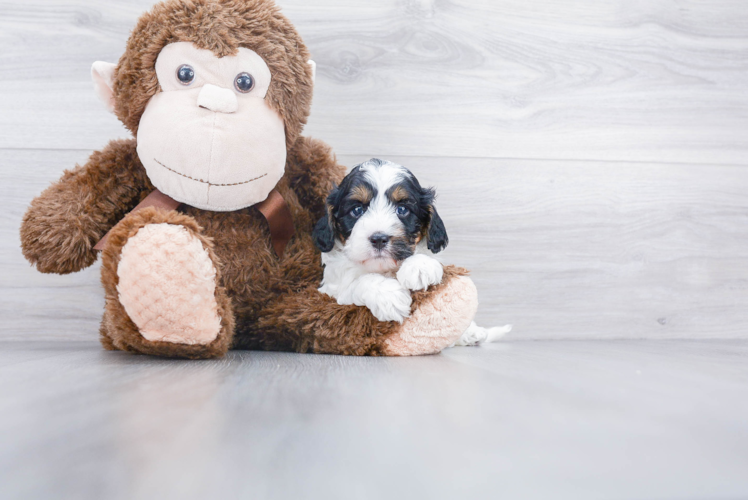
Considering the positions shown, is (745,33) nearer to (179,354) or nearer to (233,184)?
(233,184)

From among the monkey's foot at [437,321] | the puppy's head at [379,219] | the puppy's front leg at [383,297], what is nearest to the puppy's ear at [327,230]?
the puppy's head at [379,219]

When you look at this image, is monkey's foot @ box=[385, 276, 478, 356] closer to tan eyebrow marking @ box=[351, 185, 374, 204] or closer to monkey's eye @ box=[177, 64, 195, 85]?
tan eyebrow marking @ box=[351, 185, 374, 204]

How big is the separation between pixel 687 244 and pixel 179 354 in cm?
142

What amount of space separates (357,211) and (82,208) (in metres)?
0.50

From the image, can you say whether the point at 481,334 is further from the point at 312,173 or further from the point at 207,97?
the point at 207,97

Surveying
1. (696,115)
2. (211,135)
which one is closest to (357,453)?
(211,135)

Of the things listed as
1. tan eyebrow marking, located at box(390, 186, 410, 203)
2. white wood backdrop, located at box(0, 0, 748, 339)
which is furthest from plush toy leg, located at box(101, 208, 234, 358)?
white wood backdrop, located at box(0, 0, 748, 339)

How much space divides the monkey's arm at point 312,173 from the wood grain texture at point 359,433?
43 cm

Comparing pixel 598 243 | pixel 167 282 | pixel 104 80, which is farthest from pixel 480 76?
pixel 167 282

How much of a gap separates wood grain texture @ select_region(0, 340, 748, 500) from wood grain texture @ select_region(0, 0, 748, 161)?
2.55ft

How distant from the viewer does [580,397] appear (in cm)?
67

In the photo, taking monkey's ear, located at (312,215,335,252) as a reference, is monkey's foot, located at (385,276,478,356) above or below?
below

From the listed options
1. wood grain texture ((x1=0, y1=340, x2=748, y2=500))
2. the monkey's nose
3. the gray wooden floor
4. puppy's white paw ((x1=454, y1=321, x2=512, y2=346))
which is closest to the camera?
wood grain texture ((x1=0, y1=340, x2=748, y2=500))

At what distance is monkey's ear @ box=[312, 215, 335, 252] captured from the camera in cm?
104
